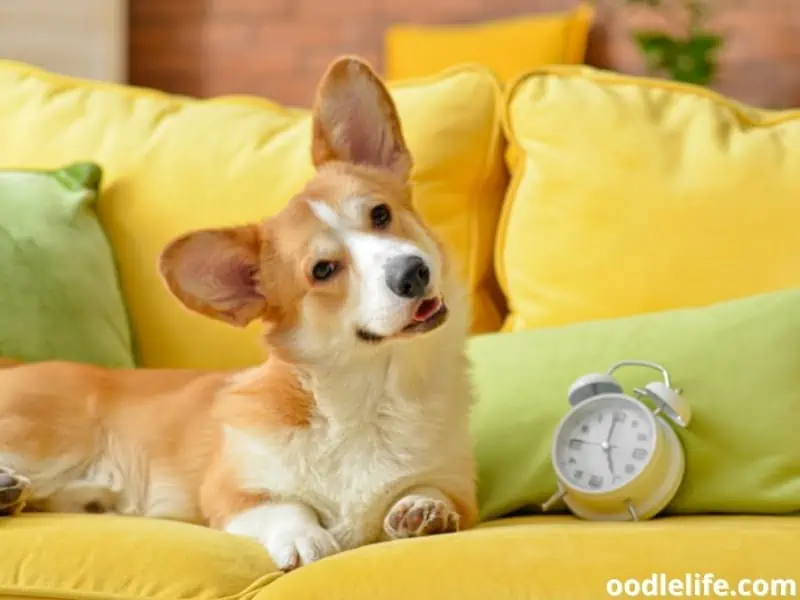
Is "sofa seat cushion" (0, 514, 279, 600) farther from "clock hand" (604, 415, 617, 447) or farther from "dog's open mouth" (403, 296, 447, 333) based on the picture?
"clock hand" (604, 415, 617, 447)

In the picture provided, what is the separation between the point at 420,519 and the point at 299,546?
0.51ft

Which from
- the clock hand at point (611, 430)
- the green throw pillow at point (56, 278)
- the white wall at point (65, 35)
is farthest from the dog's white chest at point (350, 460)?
the white wall at point (65, 35)

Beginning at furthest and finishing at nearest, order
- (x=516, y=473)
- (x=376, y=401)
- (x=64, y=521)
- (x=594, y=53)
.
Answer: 1. (x=594, y=53)
2. (x=516, y=473)
3. (x=376, y=401)
4. (x=64, y=521)

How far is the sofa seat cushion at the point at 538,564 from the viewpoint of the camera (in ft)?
3.31

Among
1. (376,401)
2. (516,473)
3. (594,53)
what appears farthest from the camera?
(594,53)

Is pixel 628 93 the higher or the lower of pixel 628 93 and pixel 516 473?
the higher

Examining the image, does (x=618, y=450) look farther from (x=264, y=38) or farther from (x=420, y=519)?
(x=264, y=38)

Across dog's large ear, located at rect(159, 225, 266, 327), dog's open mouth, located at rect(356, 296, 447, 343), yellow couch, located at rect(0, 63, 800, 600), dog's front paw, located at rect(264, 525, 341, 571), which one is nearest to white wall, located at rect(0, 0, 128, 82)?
yellow couch, located at rect(0, 63, 800, 600)

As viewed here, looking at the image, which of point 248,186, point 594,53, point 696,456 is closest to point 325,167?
point 248,186

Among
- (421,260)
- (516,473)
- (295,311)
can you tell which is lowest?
(516,473)

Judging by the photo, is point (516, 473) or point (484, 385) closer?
point (516, 473)

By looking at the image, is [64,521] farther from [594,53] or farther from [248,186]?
[594,53]

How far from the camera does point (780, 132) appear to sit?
184 centimetres

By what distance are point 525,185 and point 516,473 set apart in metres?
0.58
